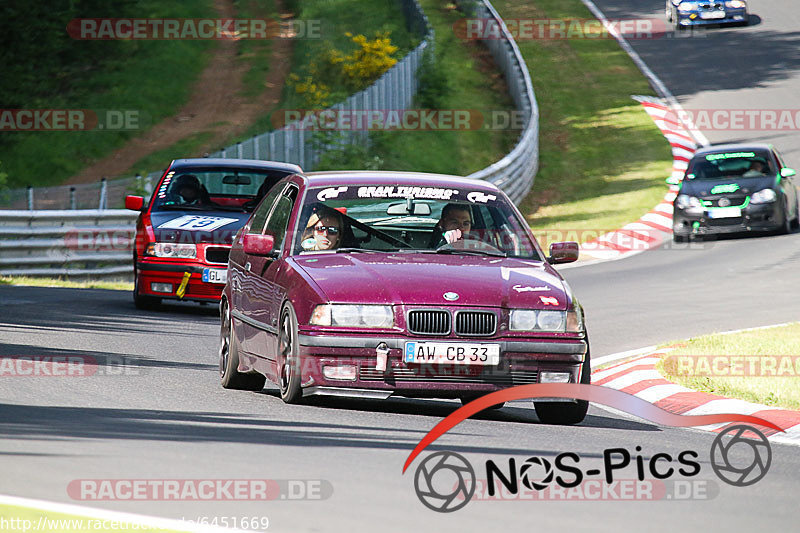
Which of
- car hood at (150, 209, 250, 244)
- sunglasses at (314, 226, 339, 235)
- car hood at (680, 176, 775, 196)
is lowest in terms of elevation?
car hood at (680, 176, 775, 196)

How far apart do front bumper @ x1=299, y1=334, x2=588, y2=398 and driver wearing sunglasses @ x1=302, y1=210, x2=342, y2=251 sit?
43.6 inches

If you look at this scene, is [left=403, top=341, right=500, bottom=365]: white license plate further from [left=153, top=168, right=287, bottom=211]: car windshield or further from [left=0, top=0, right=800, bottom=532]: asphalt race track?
[left=153, top=168, right=287, bottom=211]: car windshield

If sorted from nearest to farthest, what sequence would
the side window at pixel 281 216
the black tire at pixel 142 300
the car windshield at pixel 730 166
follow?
the side window at pixel 281 216 < the black tire at pixel 142 300 < the car windshield at pixel 730 166

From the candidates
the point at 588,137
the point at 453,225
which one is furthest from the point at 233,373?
the point at 588,137

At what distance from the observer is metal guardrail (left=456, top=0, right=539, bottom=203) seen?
2927 cm

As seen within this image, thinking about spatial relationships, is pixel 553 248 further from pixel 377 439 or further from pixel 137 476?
pixel 137 476

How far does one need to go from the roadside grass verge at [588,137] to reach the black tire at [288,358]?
17249mm

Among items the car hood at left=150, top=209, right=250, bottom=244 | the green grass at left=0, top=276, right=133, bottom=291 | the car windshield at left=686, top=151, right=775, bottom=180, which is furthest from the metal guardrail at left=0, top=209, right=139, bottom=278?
the car windshield at left=686, top=151, right=775, bottom=180

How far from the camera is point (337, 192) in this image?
32.7 ft

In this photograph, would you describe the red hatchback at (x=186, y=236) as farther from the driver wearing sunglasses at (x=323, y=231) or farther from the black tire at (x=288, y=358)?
the black tire at (x=288, y=358)

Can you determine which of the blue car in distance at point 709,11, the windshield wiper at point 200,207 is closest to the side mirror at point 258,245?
the windshield wiper at point 200,207

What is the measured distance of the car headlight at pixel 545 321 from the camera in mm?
8711

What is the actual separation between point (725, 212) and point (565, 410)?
661 inches

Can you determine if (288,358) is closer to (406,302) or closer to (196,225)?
(406,302)
